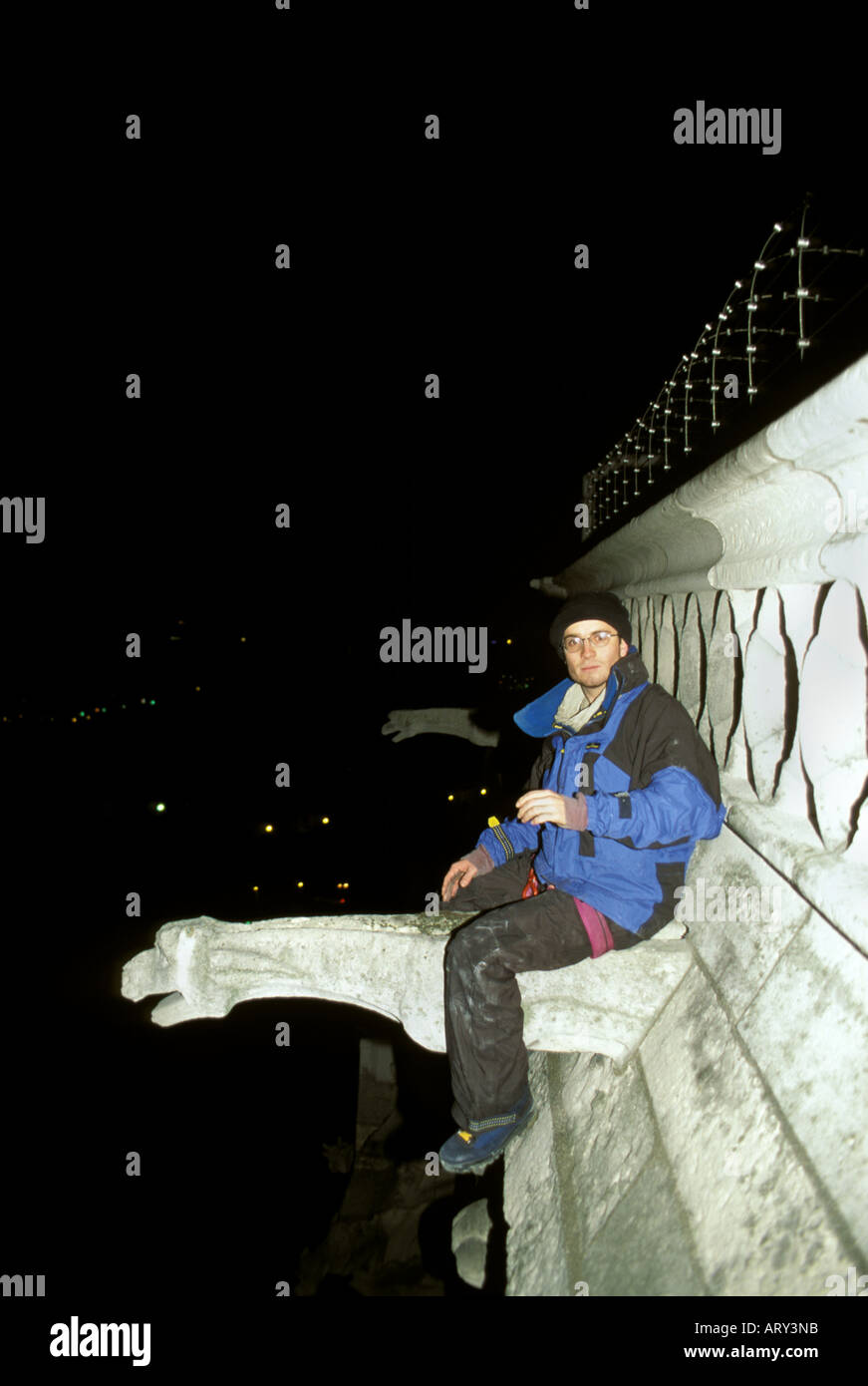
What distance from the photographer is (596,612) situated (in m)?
2.63

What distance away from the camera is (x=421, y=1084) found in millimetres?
10531

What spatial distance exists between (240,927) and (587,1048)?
1457 millimetres

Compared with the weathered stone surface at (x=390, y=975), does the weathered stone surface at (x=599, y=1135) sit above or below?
below

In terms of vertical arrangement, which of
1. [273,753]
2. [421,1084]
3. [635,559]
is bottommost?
[421,1084]

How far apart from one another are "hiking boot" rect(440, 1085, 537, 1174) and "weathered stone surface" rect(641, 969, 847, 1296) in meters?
0.61

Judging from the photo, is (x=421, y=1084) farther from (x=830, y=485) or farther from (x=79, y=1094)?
(x=830, y=485)

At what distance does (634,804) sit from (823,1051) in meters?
0.84

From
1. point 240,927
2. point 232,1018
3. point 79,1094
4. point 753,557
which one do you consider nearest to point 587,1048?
point 240,927

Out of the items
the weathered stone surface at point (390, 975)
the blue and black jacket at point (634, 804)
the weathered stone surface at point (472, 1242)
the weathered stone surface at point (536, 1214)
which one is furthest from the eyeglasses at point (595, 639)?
the weathered stone surface at point (472, 1242)

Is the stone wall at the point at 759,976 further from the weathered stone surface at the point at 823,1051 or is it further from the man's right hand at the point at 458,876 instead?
the man's right hand at the point at 458,876

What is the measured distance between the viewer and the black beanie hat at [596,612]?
2.63m

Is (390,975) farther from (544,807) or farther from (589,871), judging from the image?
(544,807)

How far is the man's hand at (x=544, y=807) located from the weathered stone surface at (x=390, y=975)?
0.67 meters

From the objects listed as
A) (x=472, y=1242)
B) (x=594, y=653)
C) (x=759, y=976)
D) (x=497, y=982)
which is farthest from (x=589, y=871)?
(x=472, y=1242)
